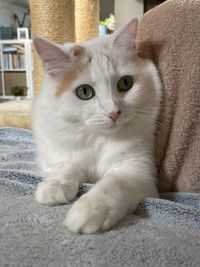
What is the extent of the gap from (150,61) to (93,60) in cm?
18

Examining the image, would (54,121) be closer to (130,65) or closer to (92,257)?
(130,65)

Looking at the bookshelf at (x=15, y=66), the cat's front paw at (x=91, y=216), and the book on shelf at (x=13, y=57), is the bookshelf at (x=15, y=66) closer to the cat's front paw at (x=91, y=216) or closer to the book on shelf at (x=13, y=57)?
the book on shelf at (x=13, y=57)

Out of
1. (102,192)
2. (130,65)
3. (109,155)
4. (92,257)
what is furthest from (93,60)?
(92,257)

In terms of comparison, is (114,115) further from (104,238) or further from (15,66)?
Answer: (15,66)

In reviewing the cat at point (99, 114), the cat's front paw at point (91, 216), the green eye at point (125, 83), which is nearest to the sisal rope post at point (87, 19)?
the cat at point (99, 114)

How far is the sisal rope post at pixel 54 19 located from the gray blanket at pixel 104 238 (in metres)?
1.04

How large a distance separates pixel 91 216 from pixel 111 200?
7 centimetres

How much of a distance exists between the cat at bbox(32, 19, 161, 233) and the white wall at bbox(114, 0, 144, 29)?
1720 millimetres

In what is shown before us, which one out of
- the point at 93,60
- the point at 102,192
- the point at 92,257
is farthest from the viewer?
the point at 93,60

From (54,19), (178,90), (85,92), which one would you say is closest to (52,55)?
(85,92)

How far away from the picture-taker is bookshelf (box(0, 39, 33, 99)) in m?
4.78

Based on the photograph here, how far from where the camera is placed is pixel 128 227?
0.69 meters

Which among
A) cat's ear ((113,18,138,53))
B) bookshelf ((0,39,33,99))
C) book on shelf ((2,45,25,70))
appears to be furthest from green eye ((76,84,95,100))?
book on shelf ((2,45,25,70))

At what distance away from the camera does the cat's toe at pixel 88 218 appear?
64cm
